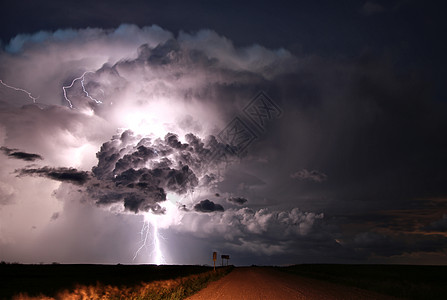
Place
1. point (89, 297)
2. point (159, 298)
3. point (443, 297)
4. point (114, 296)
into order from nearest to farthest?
point (89, 297), point (114, 296), point (159, 298), point (443, 297)

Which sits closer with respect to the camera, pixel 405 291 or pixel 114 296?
pixel 114 296

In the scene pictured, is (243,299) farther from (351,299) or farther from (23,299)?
(23,299)

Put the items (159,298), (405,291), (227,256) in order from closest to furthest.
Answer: (159,298), (405,291), (227,256)

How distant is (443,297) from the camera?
19875mm

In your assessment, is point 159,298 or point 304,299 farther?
point 304,299

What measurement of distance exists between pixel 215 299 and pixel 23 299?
8.59 m

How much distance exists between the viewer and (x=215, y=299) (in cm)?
1600

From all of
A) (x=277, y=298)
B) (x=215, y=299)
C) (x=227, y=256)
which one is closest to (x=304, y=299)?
(x=277, y=298)

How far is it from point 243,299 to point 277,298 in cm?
170

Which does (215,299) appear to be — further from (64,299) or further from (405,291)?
(405,291)

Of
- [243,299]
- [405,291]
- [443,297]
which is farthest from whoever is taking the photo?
[405,291]

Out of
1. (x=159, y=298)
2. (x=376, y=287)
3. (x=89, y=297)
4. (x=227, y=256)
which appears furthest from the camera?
(x=227, y=256)

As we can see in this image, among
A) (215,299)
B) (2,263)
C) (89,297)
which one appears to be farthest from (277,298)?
(2,263)

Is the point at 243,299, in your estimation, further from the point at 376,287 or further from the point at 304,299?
the point at 376,287
